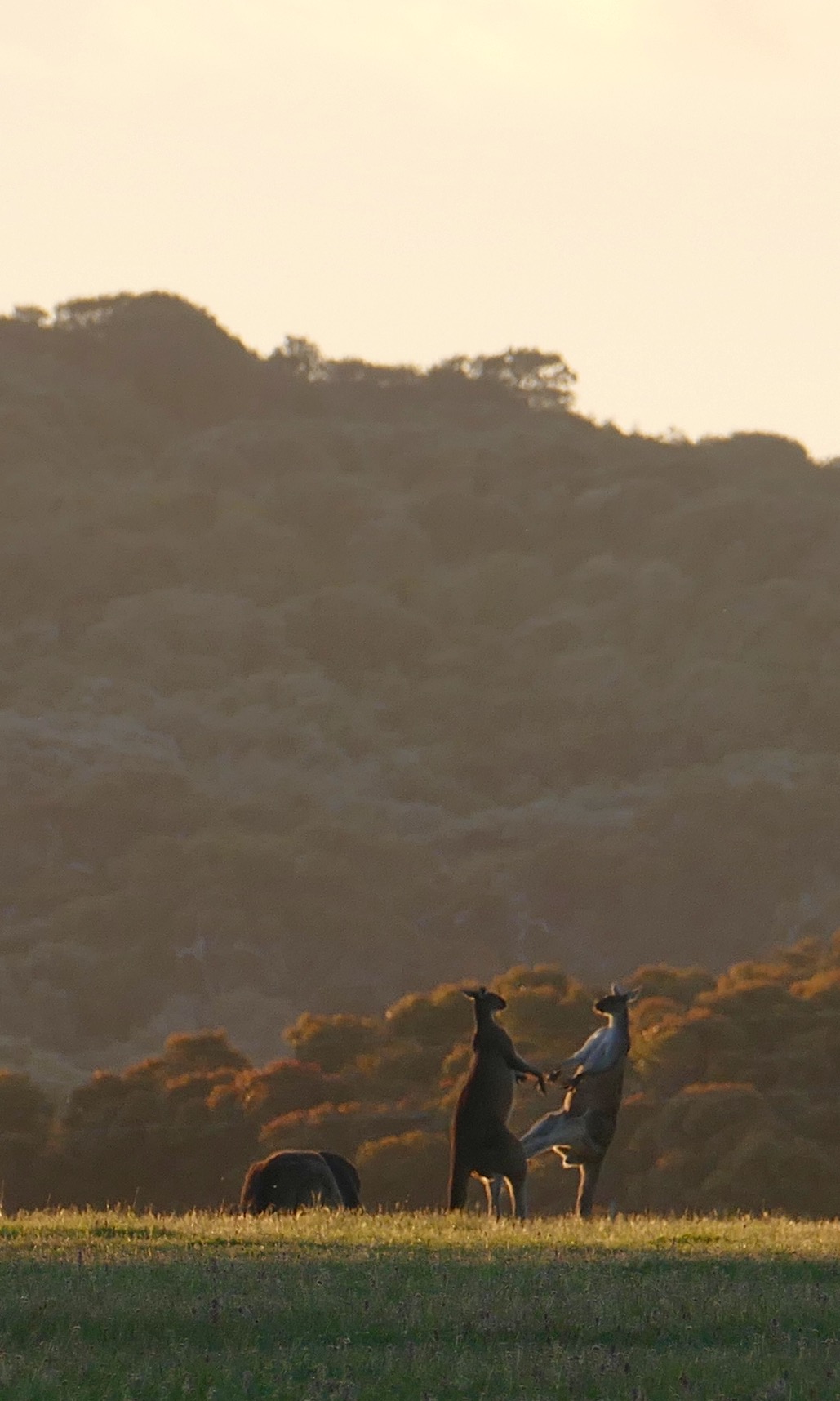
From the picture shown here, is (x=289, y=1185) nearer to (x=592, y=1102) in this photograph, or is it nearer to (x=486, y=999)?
(x=486, y=999)

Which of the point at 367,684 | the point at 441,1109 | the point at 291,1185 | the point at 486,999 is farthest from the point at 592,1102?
the point at 367,684

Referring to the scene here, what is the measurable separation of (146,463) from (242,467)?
270 inches

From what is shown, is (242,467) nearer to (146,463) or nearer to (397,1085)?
(146,463)

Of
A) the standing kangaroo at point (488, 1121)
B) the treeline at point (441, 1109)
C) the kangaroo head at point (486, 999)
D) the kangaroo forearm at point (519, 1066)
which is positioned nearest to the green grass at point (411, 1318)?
the standing kangaroo at point (488, 1121)

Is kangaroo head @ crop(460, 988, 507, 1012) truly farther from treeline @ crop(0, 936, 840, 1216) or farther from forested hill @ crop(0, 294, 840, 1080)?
forested hill @ crop(0, 294, 840, 1080)

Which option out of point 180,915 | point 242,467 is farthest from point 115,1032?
point 242,467

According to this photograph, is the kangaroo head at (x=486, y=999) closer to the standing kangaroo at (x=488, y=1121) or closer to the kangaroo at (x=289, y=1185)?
the standing kangaroo at (x=488, y=1121)

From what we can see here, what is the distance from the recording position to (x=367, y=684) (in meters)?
116

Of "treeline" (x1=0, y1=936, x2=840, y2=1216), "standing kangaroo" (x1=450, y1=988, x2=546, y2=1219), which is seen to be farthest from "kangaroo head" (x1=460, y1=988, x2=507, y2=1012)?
"treeline" (x1=0, y1=936, x2=840, y2=1216)

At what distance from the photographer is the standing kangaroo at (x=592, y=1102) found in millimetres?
19375

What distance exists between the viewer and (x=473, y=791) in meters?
106

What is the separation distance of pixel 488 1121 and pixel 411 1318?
7232 mm

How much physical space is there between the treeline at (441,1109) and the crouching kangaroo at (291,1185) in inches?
866

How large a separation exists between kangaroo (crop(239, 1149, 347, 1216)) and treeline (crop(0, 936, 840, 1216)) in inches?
869
